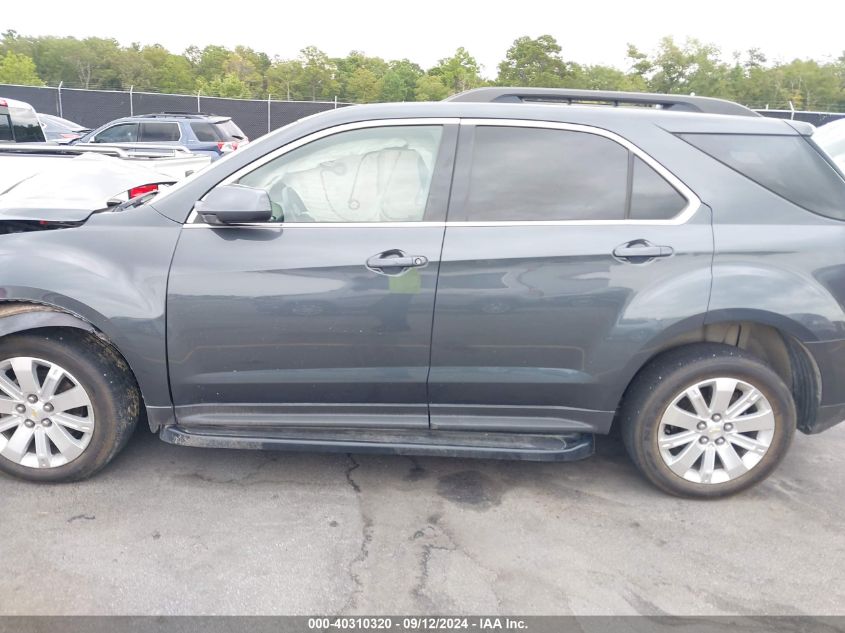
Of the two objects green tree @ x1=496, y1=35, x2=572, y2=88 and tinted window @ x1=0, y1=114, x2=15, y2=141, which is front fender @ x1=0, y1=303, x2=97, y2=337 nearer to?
tinted window @ x1=0, y1=114, x2=15, y2=141

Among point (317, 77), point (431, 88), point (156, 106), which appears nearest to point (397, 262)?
point (156, 106)

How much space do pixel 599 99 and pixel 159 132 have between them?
1387cm

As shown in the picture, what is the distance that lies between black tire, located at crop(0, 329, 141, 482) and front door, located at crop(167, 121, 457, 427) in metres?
0.29

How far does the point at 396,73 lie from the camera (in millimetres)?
55344

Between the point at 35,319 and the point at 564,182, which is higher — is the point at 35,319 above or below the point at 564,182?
below

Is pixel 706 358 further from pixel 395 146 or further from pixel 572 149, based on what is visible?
pixel 395 146

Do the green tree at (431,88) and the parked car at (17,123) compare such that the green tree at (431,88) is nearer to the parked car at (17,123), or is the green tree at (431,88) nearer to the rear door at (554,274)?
the parked car at (17,123)

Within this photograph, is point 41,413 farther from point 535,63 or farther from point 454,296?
point 535,63

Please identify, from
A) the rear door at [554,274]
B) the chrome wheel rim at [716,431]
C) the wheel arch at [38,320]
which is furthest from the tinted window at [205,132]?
the chrome wheel rim at [716,431]

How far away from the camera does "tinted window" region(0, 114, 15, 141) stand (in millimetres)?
8680

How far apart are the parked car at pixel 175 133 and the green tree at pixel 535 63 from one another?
3665cm

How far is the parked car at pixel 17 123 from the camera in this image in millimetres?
8719

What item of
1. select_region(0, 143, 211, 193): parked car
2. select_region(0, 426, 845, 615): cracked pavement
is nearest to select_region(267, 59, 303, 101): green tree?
select_region(0, 143, 211, 193): parked car

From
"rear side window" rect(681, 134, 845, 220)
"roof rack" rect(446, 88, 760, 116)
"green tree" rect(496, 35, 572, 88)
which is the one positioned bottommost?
"rear side window" rect(681, 134, 845, 220)
